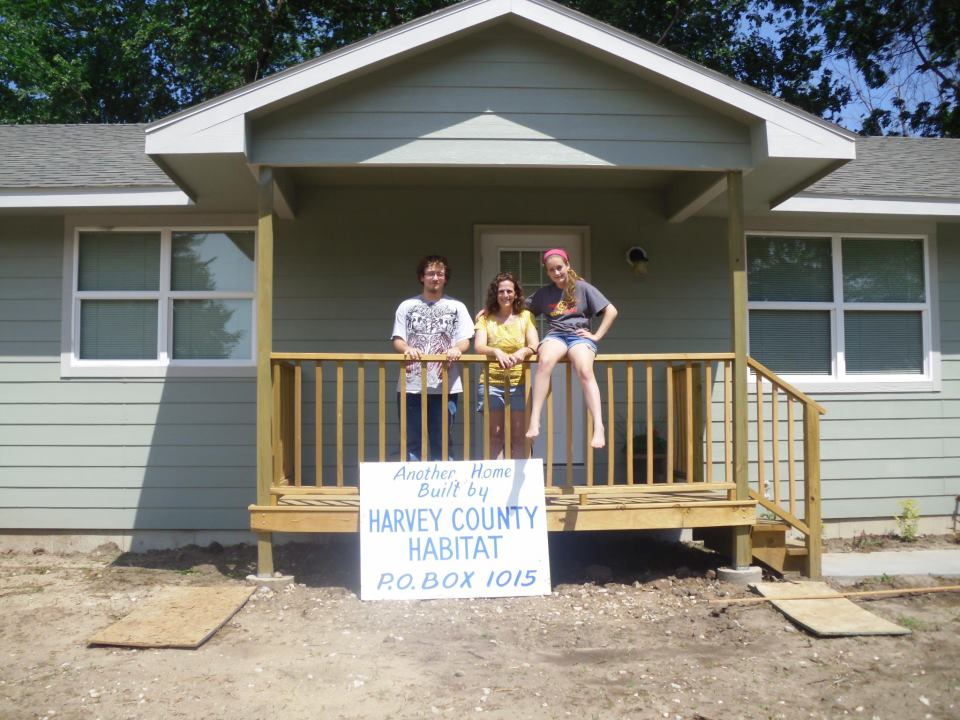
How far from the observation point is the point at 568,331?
488 cm

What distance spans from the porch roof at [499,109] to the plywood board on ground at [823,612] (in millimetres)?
2495

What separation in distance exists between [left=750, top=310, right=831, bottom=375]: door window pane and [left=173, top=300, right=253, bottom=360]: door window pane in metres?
3.84

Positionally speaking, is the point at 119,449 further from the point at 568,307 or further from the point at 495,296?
the point at 568,307

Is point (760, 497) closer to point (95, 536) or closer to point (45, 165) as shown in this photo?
point (95, 536)

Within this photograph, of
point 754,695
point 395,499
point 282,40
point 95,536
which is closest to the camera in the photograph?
point 754,695

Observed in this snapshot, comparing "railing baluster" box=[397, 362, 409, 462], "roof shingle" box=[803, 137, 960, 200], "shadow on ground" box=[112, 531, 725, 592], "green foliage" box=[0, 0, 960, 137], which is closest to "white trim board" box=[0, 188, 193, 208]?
"railing baluster" box=[397, 362, 409, 462]

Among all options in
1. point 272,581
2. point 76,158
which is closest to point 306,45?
point 76,158

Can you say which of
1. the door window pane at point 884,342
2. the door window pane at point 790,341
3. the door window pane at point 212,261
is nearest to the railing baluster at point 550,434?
the door window pane at point 790,341

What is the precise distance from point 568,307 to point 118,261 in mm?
3475

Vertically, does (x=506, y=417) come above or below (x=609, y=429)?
above

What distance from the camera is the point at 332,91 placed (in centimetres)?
485

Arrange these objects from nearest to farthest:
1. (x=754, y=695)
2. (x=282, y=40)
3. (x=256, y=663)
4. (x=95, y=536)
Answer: (x=754, y=695)
(x=256, y=663)
(x=95, y=536)
(x=282, y=40)

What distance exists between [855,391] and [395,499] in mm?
3756

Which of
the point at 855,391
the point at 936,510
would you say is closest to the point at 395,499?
the point at 855,391
